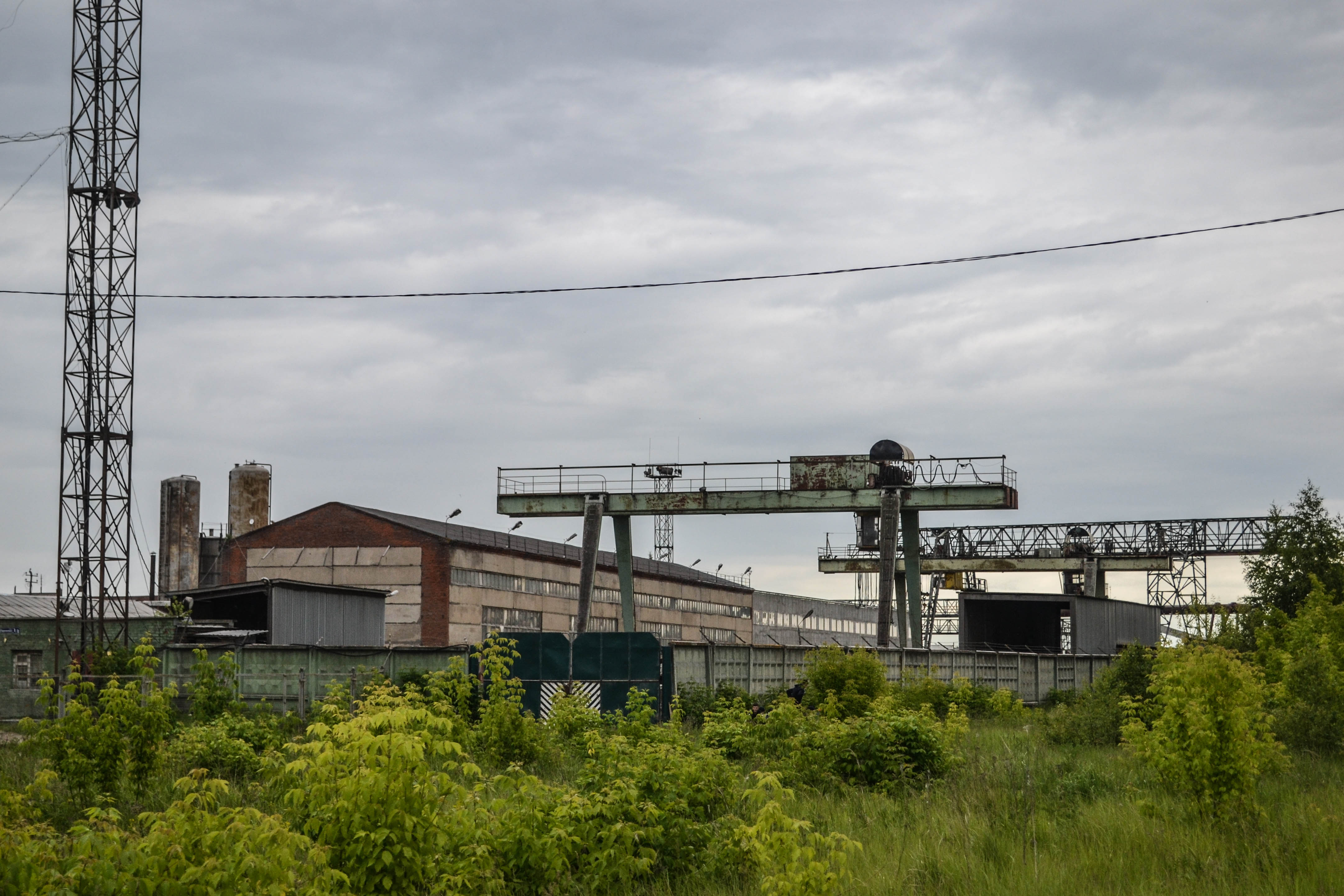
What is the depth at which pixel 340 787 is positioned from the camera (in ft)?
22.7

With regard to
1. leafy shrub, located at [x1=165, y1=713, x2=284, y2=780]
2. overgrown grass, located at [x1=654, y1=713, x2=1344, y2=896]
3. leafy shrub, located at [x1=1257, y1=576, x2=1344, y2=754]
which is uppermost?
leafy shrub, located at [x1=1257, y1=576, x2=1344, y2=754]

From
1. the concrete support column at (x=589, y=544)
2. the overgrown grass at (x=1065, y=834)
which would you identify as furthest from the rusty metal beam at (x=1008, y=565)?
the overgrown grass at (x=1065, y=834)

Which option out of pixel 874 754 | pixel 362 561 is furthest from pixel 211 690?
pixel 362 561

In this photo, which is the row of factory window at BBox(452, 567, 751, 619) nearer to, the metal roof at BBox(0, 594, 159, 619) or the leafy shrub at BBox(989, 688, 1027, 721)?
the metal roof at BBox(0, 594, 159, 619)

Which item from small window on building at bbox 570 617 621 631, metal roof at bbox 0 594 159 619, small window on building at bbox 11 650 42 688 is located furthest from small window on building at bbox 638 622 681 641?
small window on building at bbox 11 650 42 688

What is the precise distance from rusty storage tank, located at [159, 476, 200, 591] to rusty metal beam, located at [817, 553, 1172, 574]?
30.5 meters

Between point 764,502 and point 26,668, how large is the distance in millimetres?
22476

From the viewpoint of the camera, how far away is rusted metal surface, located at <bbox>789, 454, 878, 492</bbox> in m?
37.7

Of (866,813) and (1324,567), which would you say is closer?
(866,813)

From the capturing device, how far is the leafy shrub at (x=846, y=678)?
2547 centimetres

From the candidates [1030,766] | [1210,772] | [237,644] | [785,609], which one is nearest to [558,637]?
[237,644]

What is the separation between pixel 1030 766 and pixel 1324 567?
22.8 metres

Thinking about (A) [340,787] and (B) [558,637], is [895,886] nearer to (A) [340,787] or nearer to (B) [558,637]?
(A) [340,787]

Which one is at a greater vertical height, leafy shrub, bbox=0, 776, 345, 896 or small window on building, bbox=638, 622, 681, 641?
leafy shrub, bbox=0, 776, 345, 896
